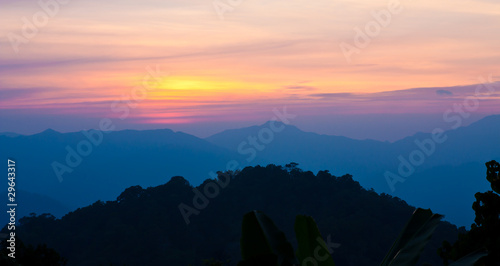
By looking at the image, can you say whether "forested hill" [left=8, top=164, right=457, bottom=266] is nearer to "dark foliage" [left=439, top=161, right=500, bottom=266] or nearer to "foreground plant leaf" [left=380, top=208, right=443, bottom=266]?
"dark foliage" [left=439, top=161, right=500, bottom=266]

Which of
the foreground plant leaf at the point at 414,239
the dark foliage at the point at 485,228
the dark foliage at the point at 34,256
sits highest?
the dark foliage at the point at 34,256

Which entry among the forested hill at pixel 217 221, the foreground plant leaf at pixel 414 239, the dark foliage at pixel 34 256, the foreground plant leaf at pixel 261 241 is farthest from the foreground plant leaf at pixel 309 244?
the forested hill at pixel 217 221

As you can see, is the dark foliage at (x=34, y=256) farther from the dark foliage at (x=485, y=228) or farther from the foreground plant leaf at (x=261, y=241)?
the foreground plant leaf at (x=261, y=241)

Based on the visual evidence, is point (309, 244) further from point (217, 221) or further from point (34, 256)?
point (217, 221)

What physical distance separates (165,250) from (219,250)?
7297 mm

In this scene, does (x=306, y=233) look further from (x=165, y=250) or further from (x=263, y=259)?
(x=165, y=250)

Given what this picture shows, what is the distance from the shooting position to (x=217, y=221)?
7619cm

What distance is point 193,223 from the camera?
74312 mm

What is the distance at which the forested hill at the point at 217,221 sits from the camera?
62688 mm

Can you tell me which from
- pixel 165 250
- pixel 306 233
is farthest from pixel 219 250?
pixel 306 233

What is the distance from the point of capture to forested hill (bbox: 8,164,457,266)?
2468 inches

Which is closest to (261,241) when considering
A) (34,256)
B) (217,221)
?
(34,256)

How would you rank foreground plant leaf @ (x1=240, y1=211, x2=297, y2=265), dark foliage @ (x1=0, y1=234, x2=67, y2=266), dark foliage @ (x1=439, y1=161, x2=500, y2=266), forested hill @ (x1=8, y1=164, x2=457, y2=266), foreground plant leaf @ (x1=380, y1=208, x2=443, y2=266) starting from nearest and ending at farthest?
1. foreground plant leaf @ (x1=380, y1=208, x2=443, y2=266)
2. foreground plant leaf @ (x1=240, y1=211, x2=297, y2=265)
3. dark foliage @ (x1=439, y1=161, x2=500, y2=266)
4. dark foliage @ (x1=0, y1=234, x2=67, y2=266)
5. forested hill @ (x1=8, y1=164, x2=457, y2=266)

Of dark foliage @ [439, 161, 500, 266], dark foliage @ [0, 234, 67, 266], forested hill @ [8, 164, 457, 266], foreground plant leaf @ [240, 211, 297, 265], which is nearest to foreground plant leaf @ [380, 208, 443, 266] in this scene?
foreground plant leaf @ [240, 211, 297, 265]
